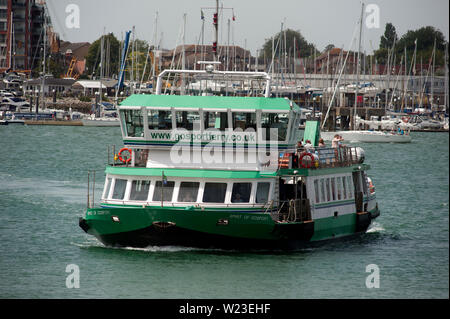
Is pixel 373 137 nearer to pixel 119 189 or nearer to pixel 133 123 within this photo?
A: pixel 133 123

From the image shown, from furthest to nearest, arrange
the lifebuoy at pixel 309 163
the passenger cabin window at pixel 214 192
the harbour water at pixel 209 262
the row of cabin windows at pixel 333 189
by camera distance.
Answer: the row of cabin windows at pixel 333 189
the lifebuoy at pixel 309 163
the passenger cabin window at pixel 214 192
the harbour water at pixel 209 262

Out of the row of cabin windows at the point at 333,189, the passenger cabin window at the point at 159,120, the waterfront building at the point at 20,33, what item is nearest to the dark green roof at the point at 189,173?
the passenger cabin window at the point at 159,120

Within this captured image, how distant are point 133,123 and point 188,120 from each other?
2118 mm

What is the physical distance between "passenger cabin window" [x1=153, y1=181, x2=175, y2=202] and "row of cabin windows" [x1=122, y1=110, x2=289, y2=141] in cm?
271

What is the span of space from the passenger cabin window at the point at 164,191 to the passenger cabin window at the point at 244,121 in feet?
11.8

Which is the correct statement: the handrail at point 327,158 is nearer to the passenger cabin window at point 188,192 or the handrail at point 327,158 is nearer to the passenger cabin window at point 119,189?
the passenger cabin window at point 188,192

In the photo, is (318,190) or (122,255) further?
(318,190)

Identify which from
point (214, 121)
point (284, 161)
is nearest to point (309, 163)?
point (284, 161)

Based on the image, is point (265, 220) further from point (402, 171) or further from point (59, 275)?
point (402, 171)

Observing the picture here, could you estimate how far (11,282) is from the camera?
32.1 meters

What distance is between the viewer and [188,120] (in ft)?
119

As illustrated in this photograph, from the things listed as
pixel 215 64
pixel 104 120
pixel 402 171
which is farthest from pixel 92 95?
pixel 215 64

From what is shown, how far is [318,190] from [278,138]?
2.82 meters

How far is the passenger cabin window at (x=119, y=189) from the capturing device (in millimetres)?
35031
